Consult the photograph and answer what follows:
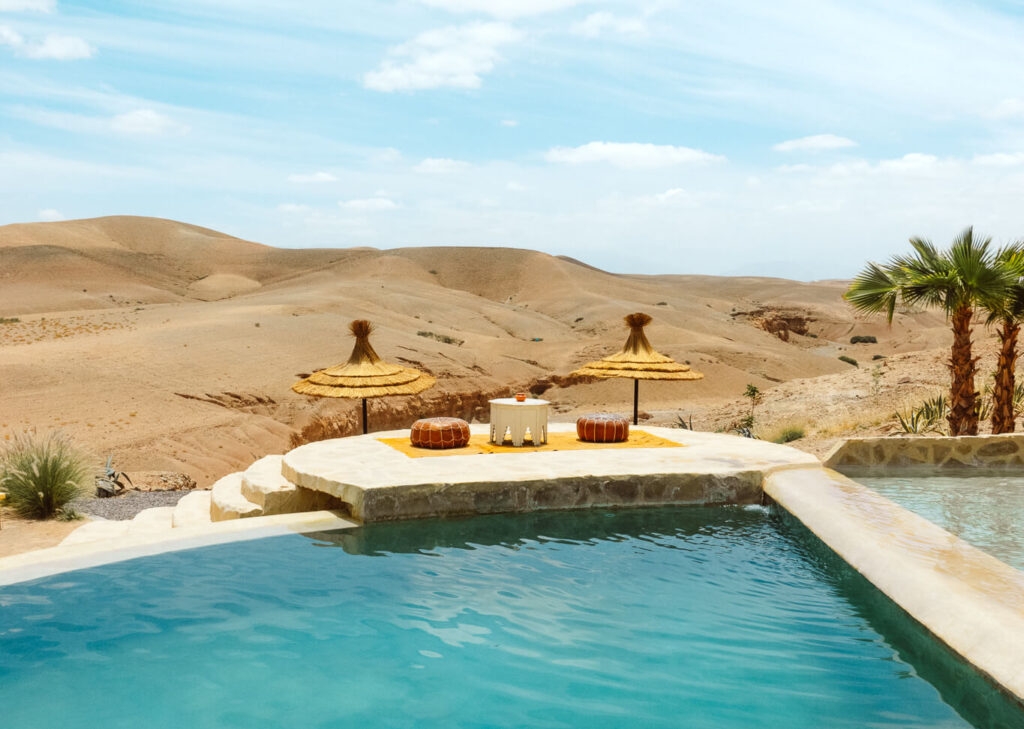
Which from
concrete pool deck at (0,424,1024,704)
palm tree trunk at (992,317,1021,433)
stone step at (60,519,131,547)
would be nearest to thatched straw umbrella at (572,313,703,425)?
concrete pool deck at (0,424,1024,704)

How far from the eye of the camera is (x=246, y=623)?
507cm

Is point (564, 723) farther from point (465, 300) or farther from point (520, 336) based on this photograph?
point (465, 300)

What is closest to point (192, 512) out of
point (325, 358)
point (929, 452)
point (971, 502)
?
point (971, 502)

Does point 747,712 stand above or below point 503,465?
below

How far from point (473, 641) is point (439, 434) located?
462 centimetres

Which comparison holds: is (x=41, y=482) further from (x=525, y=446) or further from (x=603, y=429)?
(x=603, y=429)

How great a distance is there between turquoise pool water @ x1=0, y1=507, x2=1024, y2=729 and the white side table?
3.02 meters

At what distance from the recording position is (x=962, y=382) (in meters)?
11.4

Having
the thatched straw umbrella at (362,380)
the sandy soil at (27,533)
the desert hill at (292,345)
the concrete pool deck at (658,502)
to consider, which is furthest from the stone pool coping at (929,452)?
the desert hill at (292,345)

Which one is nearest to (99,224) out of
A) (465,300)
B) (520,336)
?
(465,300)

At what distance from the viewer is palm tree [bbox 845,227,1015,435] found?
10648mm

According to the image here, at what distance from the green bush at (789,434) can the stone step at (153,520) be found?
11.3 m

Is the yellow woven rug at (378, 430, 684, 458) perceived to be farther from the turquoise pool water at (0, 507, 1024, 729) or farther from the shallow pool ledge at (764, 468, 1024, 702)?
the shallow pool ledge at (764, 468, 1024, 702)

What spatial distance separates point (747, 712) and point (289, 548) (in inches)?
148
